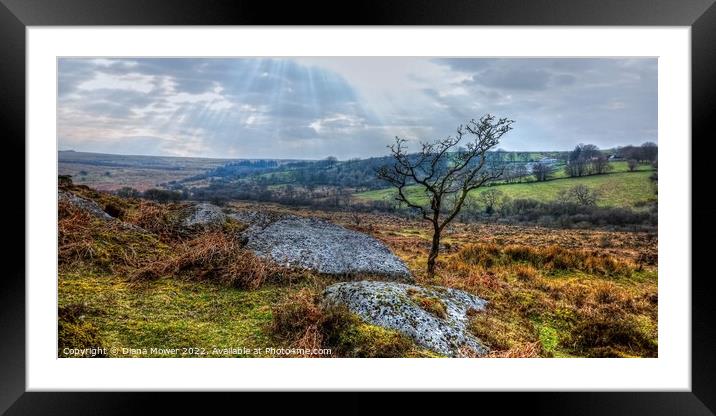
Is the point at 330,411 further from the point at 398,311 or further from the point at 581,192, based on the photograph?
the point at 581,192

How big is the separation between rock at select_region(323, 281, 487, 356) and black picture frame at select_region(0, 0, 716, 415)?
666mm

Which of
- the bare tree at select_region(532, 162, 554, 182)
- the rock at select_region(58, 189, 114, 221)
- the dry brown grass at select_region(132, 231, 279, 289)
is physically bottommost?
the dry brown grass at select_region(132, 231, 279, 289)

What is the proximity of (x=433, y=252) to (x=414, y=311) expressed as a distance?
157 centimetres

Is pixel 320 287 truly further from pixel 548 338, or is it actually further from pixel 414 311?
pixel 548 338

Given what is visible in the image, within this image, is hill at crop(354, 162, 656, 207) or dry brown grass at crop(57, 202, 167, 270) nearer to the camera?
dry brown grass at crop(57, 202, 167, 270)

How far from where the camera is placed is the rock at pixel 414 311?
517 centimetres

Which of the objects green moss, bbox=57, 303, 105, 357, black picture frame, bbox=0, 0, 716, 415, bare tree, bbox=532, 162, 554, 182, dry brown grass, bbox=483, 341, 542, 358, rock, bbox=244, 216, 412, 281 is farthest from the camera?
rock, bbox=244, 216, 412, 281

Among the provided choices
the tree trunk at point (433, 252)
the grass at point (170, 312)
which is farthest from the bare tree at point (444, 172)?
the grass at point (170, 312)

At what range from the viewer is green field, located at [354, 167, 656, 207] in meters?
6.29

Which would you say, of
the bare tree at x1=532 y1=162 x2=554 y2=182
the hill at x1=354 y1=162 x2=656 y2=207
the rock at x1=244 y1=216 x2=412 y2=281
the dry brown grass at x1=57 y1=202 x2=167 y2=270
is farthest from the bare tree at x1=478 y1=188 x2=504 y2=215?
the dry brown grass at x1=57 y1=202 x2=167 y2=270

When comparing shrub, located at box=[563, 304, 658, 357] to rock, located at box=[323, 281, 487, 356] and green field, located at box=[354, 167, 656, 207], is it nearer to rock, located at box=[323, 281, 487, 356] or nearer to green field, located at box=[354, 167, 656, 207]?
rock, located at box=[323, 281, 487, 356]

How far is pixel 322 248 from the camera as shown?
272 inches
